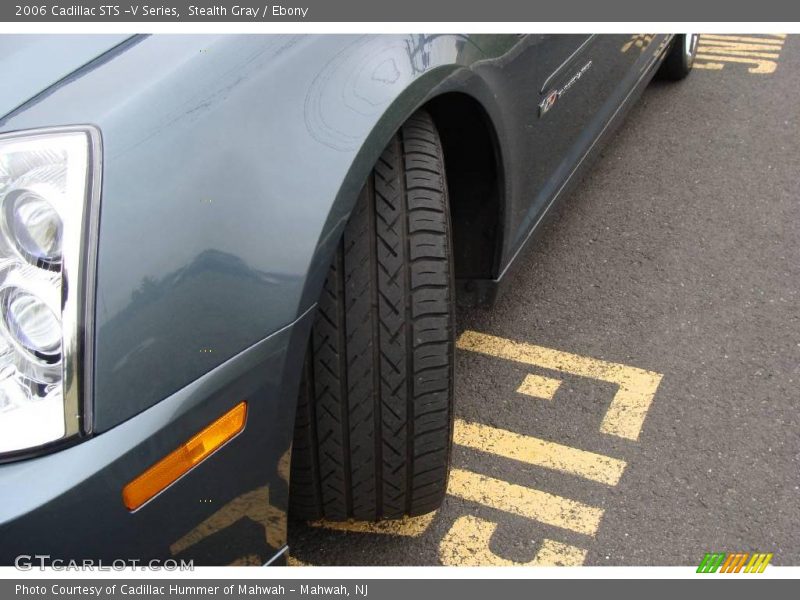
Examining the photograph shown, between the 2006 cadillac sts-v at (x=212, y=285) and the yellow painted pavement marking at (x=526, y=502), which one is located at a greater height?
the 2006 cadillac sts-v at (x=212, y=285)

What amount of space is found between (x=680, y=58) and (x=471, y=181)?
2546 millimetres

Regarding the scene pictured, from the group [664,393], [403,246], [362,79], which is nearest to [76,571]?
[403,246]

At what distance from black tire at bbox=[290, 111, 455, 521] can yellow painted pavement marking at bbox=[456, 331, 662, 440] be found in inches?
25.8

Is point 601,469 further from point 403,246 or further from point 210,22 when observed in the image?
point 210,22

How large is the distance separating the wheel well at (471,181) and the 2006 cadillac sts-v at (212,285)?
20cm

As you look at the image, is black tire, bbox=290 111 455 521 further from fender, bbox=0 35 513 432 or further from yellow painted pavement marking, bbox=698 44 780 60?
yellow painted pavement marking, bbox=698 44 780 60

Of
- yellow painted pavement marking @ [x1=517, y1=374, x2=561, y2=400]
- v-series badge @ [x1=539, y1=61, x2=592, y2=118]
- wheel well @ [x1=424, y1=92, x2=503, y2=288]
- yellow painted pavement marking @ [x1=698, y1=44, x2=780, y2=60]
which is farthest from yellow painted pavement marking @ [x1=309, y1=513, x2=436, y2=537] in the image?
yellow painted pavement marking @ [x1=698, y1=44, x2=780, y2=60]

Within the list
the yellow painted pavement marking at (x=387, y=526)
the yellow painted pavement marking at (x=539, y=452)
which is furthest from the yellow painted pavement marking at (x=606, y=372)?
the yellow painted pavement marking at (x=387, y=526)

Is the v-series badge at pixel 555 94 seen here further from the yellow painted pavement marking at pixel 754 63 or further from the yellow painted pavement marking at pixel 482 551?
the yellow painted pavement marking at pixel 754 63

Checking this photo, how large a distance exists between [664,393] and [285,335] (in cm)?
132

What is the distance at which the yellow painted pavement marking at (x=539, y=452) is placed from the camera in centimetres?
195

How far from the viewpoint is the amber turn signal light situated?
3.54 ft

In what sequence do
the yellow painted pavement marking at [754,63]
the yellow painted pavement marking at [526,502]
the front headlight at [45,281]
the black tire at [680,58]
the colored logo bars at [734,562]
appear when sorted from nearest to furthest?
the front headlight at [45,281]
the colored logo bars at [734,562]
the yellow painted pavement marking at [526,502]
the black tire at [680,58]
the yellow painted pavement marking at [754,63]

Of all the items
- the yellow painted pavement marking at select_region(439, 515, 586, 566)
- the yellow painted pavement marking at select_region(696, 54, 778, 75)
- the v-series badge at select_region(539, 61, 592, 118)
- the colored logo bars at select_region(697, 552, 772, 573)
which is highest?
the v-series badge at select_region(539, 61, 592, 118)
